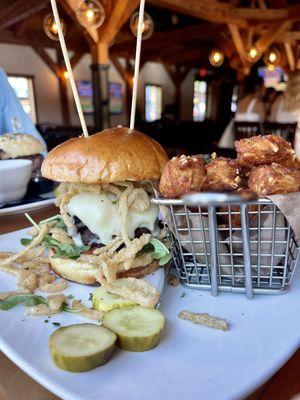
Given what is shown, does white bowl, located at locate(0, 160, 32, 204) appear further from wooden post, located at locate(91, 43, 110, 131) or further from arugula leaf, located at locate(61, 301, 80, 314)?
wooden post, located at locate(91, 43, 110, 131)

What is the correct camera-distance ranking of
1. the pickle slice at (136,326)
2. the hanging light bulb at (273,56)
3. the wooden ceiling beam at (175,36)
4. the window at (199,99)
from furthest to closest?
the window at (199,99)
the wooden ceiling beam at (175,36)
the hanging light bulb at (273,56)
the pickle slice at (136,326)

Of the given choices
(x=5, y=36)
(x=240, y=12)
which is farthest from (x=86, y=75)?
(x=240, y=12)

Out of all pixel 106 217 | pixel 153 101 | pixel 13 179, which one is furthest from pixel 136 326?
pixel 153 101

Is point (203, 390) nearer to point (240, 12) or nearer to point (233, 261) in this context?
→ point (233, 261)

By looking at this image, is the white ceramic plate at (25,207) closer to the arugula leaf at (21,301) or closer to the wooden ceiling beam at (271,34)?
the arugula leaf at (21,301)

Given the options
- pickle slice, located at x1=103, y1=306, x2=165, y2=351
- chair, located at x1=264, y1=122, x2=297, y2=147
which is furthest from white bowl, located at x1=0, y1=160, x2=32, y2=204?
chair, located at x1=264, y1=122, x2=297, y2=147

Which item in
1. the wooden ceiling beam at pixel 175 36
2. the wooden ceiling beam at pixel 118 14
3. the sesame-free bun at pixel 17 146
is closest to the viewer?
the sesame-free bun at pixel 17 146

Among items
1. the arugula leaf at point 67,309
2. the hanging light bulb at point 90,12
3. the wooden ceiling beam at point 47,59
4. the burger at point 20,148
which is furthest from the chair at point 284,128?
the wooden ceiling beam at point 47,59
